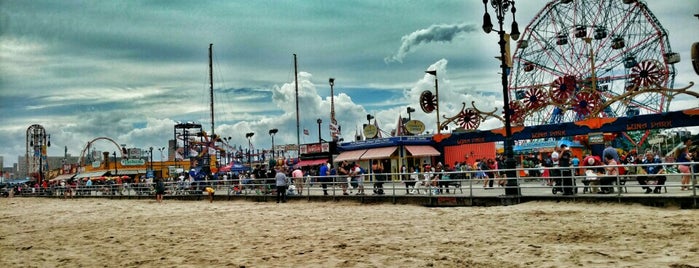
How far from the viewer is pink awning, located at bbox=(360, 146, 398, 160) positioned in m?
38.2

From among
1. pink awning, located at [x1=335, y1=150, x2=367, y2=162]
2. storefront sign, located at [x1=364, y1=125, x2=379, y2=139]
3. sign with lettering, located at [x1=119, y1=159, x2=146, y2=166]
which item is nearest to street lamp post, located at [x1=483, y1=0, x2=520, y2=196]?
pink awning, located at [x1=335, y1=150, x2=367, y2=162]

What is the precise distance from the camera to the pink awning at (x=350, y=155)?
4063 cm

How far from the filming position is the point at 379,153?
3894 cm

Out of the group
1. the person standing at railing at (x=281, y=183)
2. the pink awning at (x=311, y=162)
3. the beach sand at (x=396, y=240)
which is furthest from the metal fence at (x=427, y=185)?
the pink awning at (x=311, y=162)

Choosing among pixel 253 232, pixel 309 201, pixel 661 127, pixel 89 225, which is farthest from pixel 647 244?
pixel 661 127

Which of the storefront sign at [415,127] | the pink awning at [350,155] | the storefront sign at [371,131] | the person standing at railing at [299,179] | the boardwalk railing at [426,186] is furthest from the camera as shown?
the storefront sign at [371,131]

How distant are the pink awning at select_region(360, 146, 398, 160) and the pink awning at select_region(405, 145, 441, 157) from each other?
1.18 metres

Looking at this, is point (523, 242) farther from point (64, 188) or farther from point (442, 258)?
point (64, 188)

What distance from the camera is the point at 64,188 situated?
144 ft

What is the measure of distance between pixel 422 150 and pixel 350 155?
6.03m

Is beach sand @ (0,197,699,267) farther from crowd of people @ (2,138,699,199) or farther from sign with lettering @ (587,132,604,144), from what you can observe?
sign with lettering @ (587,132,604,144)

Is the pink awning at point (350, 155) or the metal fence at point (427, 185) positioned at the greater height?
the pink awning at point (350, 155)

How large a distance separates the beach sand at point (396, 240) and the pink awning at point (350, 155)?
2545 cm

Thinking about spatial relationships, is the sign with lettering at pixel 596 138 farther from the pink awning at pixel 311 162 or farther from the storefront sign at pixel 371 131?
the pink awning at pixel 311 162
